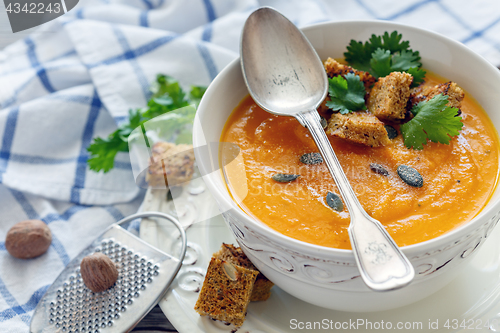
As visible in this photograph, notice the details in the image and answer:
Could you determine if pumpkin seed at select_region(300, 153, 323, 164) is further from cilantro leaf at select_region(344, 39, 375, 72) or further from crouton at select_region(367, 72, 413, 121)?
cilantro leaf at select_region(344, 39, 375, 72)

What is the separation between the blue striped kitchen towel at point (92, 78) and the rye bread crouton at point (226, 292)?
41.1 inches

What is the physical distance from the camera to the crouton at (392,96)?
6.29 ft

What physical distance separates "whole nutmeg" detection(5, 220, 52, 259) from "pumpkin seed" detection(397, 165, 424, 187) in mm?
1931

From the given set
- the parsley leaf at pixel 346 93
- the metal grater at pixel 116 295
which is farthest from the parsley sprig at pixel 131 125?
the parsley leaf at pixel 346 93

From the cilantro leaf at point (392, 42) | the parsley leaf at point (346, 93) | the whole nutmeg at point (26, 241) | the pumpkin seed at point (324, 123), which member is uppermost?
the cilantro leaf at point (392, 42)

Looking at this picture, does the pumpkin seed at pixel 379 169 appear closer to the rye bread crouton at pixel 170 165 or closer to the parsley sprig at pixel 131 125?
the rye bread crouton at pixel 170 165

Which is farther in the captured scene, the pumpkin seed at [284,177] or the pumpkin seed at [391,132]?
the pumpkin seed at [391,132]

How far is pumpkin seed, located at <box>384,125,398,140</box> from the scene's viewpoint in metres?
1.96

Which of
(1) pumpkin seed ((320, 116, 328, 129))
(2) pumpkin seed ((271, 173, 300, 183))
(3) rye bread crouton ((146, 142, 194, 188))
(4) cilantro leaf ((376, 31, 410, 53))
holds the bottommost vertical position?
(3) rye bread crouton ((146, 142, 194, 188))

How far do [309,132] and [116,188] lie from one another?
143cm

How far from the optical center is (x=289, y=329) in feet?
5.94

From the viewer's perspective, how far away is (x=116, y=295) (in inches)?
78.8

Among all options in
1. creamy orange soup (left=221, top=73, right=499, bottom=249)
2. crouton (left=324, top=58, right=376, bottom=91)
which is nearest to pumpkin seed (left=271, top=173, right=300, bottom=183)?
creamy orange soup (left=221, top=73, right=499, bottom=249)

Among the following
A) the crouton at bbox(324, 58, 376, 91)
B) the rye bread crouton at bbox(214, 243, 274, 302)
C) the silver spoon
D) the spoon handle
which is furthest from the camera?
the crouton at bbox(324, 58, 376, 91)
